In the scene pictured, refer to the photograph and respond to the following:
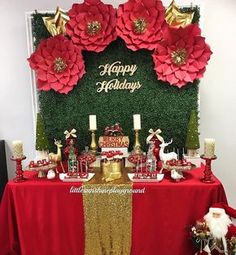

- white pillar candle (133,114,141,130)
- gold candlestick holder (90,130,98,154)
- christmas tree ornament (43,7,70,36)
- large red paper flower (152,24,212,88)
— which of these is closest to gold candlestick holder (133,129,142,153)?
white pillar candle (133,114,141,130)

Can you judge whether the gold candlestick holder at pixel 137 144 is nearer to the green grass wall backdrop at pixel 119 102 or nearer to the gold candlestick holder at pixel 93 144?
the green grass wall backdrop at pixel 119 102

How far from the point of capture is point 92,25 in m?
2.25

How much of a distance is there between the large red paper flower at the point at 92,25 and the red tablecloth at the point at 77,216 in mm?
1099

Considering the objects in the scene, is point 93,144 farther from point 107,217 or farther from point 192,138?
point 192,138

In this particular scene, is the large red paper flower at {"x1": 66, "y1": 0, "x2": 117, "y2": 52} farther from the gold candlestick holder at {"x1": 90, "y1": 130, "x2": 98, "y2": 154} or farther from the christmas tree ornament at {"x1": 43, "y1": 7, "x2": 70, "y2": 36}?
the gold candlestick holder at {"x1": 90, "y1": 130, "x2": 98, "y2": 154}

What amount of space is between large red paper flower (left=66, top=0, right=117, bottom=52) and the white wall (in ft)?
0.91

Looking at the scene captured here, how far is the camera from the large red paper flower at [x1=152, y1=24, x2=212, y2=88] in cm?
223

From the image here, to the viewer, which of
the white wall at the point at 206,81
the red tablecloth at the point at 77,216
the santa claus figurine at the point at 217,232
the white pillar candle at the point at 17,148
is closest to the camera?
the santa claus figurine at the point at 217,232

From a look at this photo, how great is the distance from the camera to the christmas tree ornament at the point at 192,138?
2.24m

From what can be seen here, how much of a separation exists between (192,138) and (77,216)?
103 cm

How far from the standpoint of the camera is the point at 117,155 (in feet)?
6.97

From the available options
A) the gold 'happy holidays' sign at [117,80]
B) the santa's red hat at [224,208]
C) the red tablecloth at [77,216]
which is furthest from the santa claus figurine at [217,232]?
the gold 'happy holidays' sign at [117,80]

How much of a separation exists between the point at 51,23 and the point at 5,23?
0.49 meters

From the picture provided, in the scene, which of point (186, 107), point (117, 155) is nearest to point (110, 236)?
point (117, 155)
